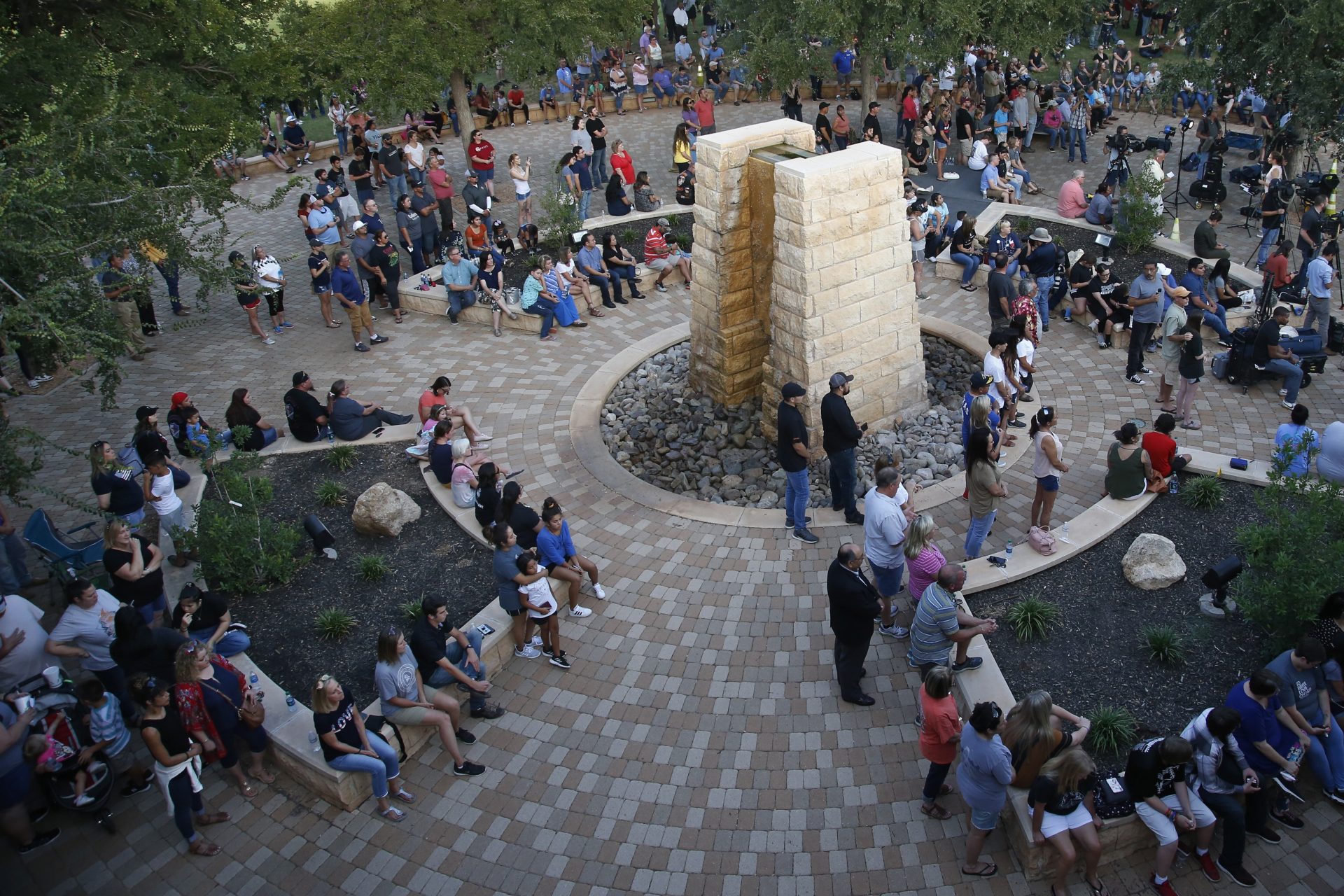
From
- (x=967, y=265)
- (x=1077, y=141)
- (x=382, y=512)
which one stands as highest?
(x=1077, y=141)

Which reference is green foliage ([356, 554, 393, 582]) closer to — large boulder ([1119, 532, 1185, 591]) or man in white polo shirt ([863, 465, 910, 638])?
man in white polo shirt ([863, 465, 910, 638])

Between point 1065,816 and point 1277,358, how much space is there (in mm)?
8348

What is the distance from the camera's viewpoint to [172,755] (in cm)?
748

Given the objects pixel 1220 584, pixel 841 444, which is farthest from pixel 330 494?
pixel 1220 584

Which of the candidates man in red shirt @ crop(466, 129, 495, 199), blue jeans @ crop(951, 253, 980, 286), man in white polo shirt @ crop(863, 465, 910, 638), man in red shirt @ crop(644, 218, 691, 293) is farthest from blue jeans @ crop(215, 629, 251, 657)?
man in red shirt @ crop(466, 129, 495, 199)

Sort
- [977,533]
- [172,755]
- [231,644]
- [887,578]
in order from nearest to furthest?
[172,755], [231,644], [887,578], [977,533]

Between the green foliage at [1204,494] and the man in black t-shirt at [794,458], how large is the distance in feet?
12.8

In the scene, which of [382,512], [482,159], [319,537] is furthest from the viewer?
[482,159]

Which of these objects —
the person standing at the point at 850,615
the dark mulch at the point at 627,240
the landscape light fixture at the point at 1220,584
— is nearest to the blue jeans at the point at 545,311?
the dark mulch at the point at 627,240

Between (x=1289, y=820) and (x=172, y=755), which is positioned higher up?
(x=172, y=755)

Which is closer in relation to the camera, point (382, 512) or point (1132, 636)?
point (1132, 636)

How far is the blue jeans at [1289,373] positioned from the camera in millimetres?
12258

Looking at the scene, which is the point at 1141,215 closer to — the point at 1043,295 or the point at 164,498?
the point at 1043,295

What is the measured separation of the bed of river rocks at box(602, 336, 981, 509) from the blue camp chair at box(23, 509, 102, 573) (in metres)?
5.89
